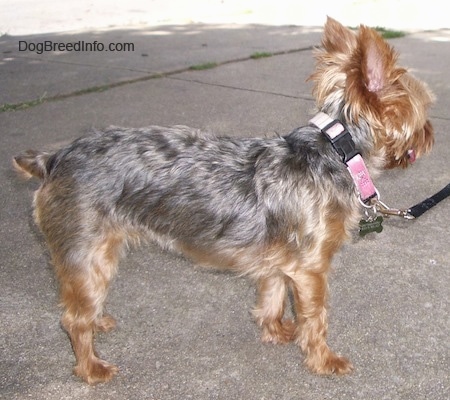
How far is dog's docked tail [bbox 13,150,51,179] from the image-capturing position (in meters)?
3.40

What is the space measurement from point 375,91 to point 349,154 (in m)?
0.38

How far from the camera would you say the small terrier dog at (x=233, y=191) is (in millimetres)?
3197

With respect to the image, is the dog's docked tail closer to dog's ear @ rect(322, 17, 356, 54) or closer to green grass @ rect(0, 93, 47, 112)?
dog's ear @ rect(322, 17, 356, 54)

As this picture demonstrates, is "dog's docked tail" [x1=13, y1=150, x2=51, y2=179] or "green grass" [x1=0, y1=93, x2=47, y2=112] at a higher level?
"dog's docked tail" [x1=13, y1=150, x2=51, y2=179]

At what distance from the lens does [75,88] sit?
908 cm

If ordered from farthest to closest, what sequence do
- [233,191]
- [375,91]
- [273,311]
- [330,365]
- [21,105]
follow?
[21,105]
[273,311]
[330,365]
[233,191]
[375,91]

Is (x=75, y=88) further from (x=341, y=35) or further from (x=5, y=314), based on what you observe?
(x=341, y=35)

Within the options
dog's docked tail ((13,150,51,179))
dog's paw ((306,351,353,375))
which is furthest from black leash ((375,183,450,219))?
dog's docked tail ((13,150,51,179))

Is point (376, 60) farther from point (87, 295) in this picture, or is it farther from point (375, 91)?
point (87, 295)

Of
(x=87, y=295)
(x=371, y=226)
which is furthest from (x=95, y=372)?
(x=371, y=226)

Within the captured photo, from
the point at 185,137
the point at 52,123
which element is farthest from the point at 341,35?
the point at 52,123

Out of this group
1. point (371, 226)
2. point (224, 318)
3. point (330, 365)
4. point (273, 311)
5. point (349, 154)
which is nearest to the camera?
point (349, 154)

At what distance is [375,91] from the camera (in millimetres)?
3043

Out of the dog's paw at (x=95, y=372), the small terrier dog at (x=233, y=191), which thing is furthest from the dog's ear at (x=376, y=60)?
the dog's paw at (x=95, y=372)
